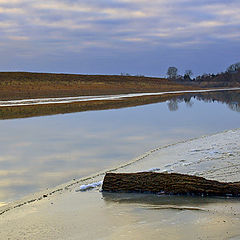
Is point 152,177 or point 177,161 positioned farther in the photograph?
point 177,161

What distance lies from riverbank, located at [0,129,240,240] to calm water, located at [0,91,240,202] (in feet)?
2.38

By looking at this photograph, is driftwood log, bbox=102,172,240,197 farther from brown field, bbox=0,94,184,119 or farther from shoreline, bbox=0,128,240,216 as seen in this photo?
brown field, bbox=0,94,184,119

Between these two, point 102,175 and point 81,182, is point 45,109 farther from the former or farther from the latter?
point 81,182

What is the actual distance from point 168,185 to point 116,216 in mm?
1353

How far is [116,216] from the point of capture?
565 cm

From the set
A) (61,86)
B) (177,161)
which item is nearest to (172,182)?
(177,161)

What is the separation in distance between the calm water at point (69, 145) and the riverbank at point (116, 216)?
28.6 inches

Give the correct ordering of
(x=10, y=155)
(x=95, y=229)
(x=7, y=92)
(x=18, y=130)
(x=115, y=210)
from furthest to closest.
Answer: (x=7, y=92) → (x=18, y=130) → (x=10, y=155) → (x=115, y=210) → (x=95, y=229)

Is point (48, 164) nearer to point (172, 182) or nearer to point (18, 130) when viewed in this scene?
point (172, 182)

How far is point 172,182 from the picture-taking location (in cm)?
676

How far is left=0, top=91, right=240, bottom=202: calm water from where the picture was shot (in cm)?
827

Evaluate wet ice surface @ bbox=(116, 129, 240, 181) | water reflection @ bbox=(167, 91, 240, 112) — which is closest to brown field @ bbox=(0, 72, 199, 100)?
water reflection @ bbox=(167, 91, 240, 112)

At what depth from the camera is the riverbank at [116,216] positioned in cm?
493

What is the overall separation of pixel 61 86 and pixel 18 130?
41748 millimetres
